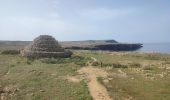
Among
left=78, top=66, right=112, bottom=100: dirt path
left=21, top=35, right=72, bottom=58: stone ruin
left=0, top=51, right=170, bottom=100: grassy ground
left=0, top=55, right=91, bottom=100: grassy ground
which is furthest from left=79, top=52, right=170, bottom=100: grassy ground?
left=21, top=35, right=72, bottom=58: stone ruin

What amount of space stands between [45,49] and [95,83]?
19.7 metres

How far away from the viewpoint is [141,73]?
→ 27.5 metres

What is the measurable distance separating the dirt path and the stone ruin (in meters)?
11.3

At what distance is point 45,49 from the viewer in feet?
136

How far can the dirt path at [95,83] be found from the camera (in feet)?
62.3

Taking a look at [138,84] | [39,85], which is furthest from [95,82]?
[39,85]

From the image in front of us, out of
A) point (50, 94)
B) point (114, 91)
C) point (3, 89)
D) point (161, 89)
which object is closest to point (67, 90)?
point (50, 94)

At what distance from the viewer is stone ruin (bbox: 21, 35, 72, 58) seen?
40375 millimetres

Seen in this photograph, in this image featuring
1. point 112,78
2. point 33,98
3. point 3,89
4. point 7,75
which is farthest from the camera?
point 7,75

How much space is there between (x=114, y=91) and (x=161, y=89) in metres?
3.27

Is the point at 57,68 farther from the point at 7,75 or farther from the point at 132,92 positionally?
the point at 132,92

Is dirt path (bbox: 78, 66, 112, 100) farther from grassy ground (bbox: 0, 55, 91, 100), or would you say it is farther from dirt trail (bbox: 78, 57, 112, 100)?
grassy ground (bbox: 0, 55, 91, 100)

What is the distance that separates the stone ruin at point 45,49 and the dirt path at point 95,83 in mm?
11277

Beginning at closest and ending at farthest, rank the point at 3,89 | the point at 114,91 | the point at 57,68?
the point at 114,91 → the point at 3,89 → the point at 57,68
